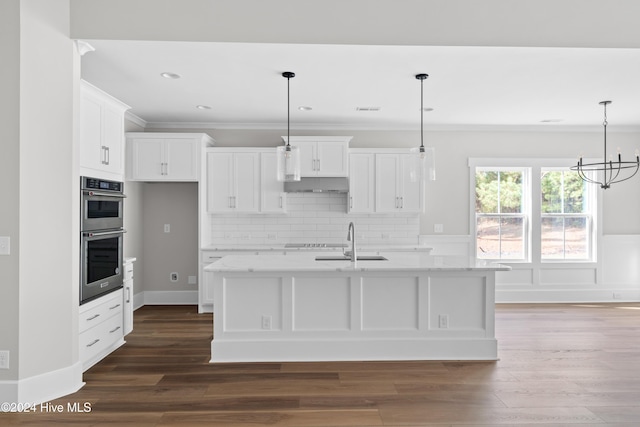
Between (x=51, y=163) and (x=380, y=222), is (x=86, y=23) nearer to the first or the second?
(x=51, y=163)

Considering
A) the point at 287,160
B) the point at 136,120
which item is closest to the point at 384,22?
the point at 287,160

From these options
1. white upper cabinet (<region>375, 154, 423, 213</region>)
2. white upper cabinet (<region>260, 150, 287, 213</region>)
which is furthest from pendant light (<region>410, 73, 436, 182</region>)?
white upper cabinet (<region>260, 150, 287, 213</region>)

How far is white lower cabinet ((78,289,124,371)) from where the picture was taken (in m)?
3.27

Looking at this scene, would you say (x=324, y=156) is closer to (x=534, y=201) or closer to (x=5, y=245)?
(x=534, y=201)

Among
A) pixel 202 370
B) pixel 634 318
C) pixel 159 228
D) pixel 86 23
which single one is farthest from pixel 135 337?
pixel 634 318

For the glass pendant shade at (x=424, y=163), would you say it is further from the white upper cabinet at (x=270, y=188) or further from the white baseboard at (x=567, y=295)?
the white baseboard at (x=567, y=295)

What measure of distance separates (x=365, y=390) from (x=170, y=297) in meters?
3.86

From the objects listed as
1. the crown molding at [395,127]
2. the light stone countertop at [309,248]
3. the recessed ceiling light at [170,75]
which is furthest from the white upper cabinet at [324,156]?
the recessed ceiling light at [170,75]

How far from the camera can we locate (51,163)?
288 cm

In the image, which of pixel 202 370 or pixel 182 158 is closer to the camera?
pixel 202 370

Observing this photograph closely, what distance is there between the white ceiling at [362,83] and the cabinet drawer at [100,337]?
223 cm

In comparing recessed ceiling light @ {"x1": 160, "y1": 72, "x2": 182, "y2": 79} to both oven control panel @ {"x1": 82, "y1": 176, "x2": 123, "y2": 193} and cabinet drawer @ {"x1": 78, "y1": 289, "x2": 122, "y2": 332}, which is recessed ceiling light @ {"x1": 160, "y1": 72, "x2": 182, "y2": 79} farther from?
cabinet drawer @ {"x1": 78, "y1": 289, "x2": 122, "y2": 332}

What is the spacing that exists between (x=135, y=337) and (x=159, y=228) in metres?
1.97

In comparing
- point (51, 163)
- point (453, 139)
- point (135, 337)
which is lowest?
point (135, 337)
